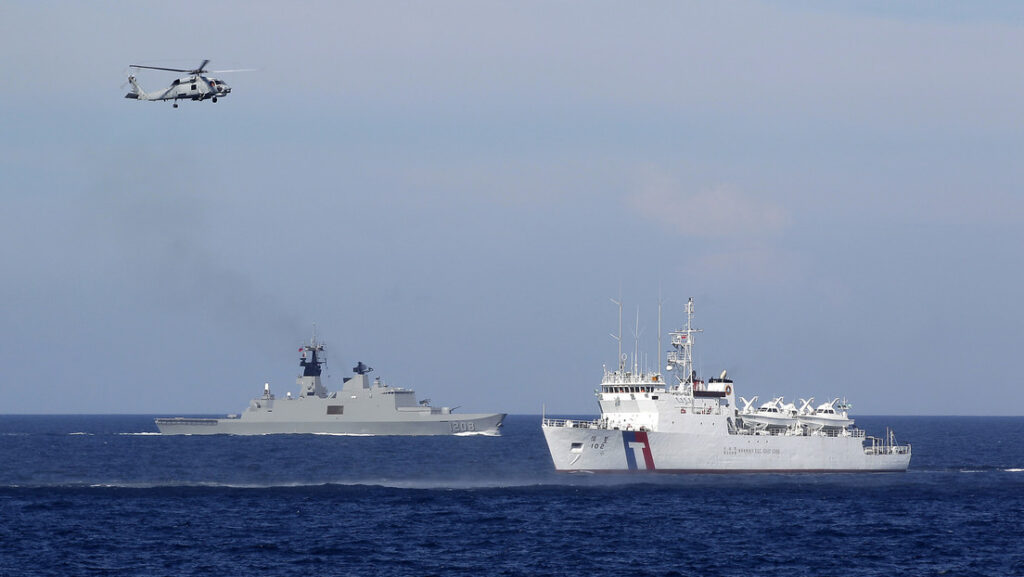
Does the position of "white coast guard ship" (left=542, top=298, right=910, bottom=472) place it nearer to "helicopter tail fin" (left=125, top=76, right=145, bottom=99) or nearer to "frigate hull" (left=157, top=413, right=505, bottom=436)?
"helicopter tail fin" (left=125, top=76, right=145, bottom=99)

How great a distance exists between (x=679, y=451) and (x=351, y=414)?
65.4 m

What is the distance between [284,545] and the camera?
4347cm

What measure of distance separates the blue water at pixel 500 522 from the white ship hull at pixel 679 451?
3.85 ft

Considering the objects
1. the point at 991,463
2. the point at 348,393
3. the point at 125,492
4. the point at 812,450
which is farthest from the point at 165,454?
the point at 991,463

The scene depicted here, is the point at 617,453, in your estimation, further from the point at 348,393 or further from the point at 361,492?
the point at 348,393

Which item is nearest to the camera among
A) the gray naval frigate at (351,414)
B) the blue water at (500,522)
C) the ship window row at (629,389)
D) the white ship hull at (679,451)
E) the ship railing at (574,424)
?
the blue water at (500,522)

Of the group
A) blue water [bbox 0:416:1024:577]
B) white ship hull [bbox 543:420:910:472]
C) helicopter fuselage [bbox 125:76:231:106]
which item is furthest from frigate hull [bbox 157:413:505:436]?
helicopter fuselage [bbox 125:76:231:106]

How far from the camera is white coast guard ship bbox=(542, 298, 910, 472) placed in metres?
65.7

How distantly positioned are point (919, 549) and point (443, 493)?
2450 centimetres

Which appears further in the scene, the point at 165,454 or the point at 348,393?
the point at 348,393

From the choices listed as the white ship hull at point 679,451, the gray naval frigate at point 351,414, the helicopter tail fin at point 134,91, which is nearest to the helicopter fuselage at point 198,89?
the helicopter tail fin at point 134,91

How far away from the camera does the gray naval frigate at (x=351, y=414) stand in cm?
12588

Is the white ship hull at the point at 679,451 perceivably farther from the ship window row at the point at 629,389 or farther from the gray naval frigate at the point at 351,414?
the gray naval frigate at the point at 351,414

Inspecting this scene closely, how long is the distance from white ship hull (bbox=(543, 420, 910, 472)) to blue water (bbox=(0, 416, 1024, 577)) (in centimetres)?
117
